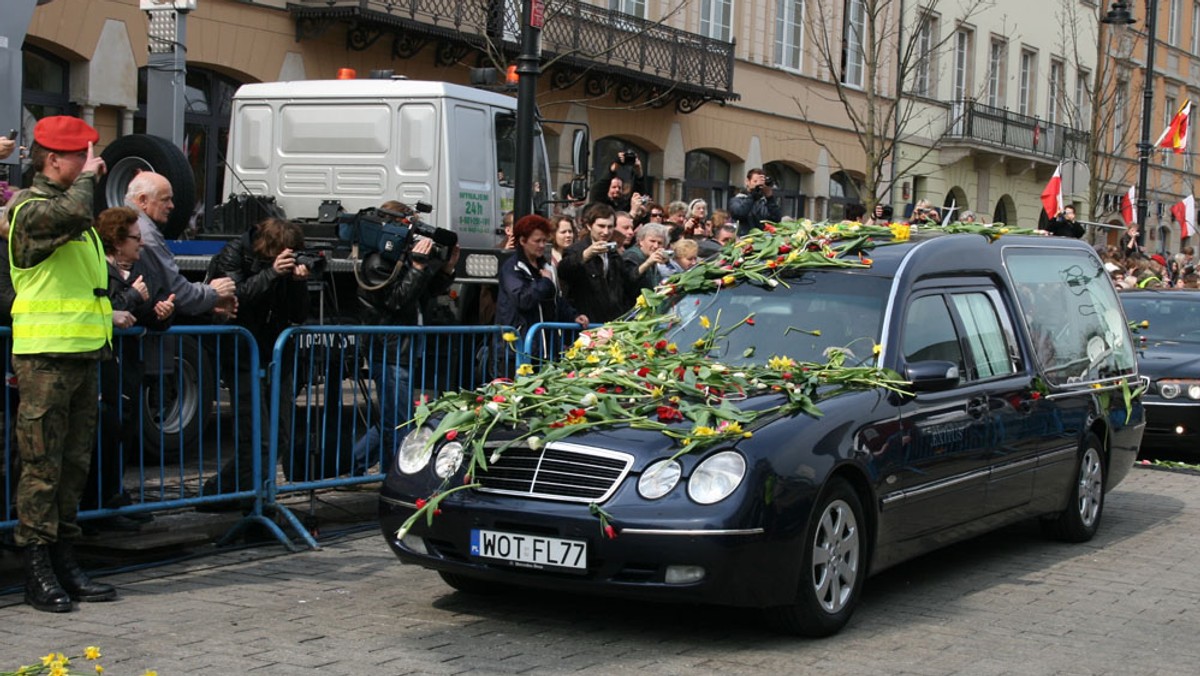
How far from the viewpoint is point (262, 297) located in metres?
8.91

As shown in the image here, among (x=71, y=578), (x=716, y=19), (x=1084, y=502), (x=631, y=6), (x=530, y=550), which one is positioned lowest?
(x=71, y=578)

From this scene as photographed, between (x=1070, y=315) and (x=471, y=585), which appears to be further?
(x=1070, y=315)

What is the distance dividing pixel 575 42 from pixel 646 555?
67.3 feet

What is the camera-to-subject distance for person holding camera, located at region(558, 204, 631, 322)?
1112 cm

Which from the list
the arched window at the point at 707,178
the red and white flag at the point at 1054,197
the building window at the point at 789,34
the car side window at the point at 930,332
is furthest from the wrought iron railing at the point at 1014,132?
the car side window at the point at 930,332

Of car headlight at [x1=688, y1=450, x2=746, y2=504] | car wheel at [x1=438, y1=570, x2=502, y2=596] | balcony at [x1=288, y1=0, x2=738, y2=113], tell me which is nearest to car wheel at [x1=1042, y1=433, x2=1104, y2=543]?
car headlight at [x1=688, y1=450, x2=746, y2=504]

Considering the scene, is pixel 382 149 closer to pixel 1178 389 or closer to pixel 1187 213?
pixel 1178 389

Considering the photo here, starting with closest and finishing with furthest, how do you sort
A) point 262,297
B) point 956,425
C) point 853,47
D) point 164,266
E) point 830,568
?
point 830,568
point 956,425
point 164,266
point 262,297
point 853,47

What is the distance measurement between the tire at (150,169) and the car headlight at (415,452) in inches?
204

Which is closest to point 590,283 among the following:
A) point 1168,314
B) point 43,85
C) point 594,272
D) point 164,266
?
point 594,272

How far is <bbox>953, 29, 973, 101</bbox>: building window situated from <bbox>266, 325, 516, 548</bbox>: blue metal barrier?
33.6 m

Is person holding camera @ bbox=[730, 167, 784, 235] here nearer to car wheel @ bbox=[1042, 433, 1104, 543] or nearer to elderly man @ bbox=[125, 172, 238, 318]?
car wheel @ bbox=[1042, 433, 1104, 543]

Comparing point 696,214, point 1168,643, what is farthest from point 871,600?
point 696,214

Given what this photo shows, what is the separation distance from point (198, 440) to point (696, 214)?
24.1ft
